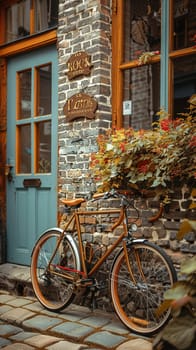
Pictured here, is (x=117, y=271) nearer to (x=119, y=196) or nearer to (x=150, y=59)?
(x=119, y=196)

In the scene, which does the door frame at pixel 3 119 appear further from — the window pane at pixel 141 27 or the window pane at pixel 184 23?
the window pane at pixel 184 23

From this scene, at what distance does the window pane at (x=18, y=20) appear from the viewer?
5.05m

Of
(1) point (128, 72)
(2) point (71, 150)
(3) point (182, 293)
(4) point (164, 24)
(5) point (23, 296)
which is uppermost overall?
(4) point (164, 24)

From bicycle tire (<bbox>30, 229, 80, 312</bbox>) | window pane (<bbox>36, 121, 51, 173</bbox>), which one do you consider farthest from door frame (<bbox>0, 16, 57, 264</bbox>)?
bicycle tire (<bbox>30, 229, 80, 312</bbox>)

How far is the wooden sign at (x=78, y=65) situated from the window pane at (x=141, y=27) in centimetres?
38

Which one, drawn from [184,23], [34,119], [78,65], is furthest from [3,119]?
[184,23]

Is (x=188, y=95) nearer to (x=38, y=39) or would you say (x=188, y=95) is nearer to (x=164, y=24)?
(x=164, y=24)

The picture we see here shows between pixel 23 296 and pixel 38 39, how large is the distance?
2771mm

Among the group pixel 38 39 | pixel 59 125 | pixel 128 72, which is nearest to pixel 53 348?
pixel 59 125

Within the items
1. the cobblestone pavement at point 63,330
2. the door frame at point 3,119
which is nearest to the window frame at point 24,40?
the door frame at point 3,119

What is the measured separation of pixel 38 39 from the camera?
4.79m

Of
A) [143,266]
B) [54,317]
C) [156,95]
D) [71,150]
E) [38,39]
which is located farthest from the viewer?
[38,39]

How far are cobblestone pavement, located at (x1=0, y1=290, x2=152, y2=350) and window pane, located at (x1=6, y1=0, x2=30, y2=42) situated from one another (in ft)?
10.1

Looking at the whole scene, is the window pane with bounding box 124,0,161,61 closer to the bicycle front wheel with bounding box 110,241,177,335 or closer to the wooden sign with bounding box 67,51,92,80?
the wooden sign with bounding box 67,51,92,80
